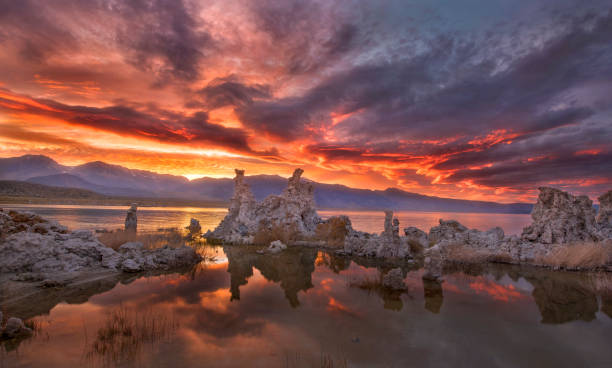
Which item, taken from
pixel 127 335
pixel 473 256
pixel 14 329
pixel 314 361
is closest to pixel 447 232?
pixel 473 256

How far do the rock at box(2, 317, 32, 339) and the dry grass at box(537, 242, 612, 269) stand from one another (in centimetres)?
2182

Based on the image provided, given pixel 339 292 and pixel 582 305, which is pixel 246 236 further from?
pixel 582 305

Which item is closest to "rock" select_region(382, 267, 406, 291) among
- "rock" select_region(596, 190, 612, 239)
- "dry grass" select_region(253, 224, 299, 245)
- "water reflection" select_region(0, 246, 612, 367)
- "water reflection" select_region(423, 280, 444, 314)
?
"water reflection" select_region(0, 246, 612, 367)

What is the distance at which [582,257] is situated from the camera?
1451 cm

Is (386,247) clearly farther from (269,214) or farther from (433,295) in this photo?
(269,214)

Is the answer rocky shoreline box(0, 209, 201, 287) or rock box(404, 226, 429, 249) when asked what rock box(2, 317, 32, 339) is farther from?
rock box(404, 226, 429, 249)

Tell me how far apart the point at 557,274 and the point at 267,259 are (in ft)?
50.1

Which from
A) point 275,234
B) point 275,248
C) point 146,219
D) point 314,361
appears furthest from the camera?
point 146,219

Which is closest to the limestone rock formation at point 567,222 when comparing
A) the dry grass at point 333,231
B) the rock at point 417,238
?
the rock at point 417,238

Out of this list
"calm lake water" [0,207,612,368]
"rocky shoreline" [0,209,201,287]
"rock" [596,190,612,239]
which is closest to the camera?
"calm lake water" [0,207,612,368]

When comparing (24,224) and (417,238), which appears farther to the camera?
(417,238)

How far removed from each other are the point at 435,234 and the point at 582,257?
379 inches

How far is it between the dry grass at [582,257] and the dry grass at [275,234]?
1653 cm

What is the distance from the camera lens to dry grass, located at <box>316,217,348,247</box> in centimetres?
2283
